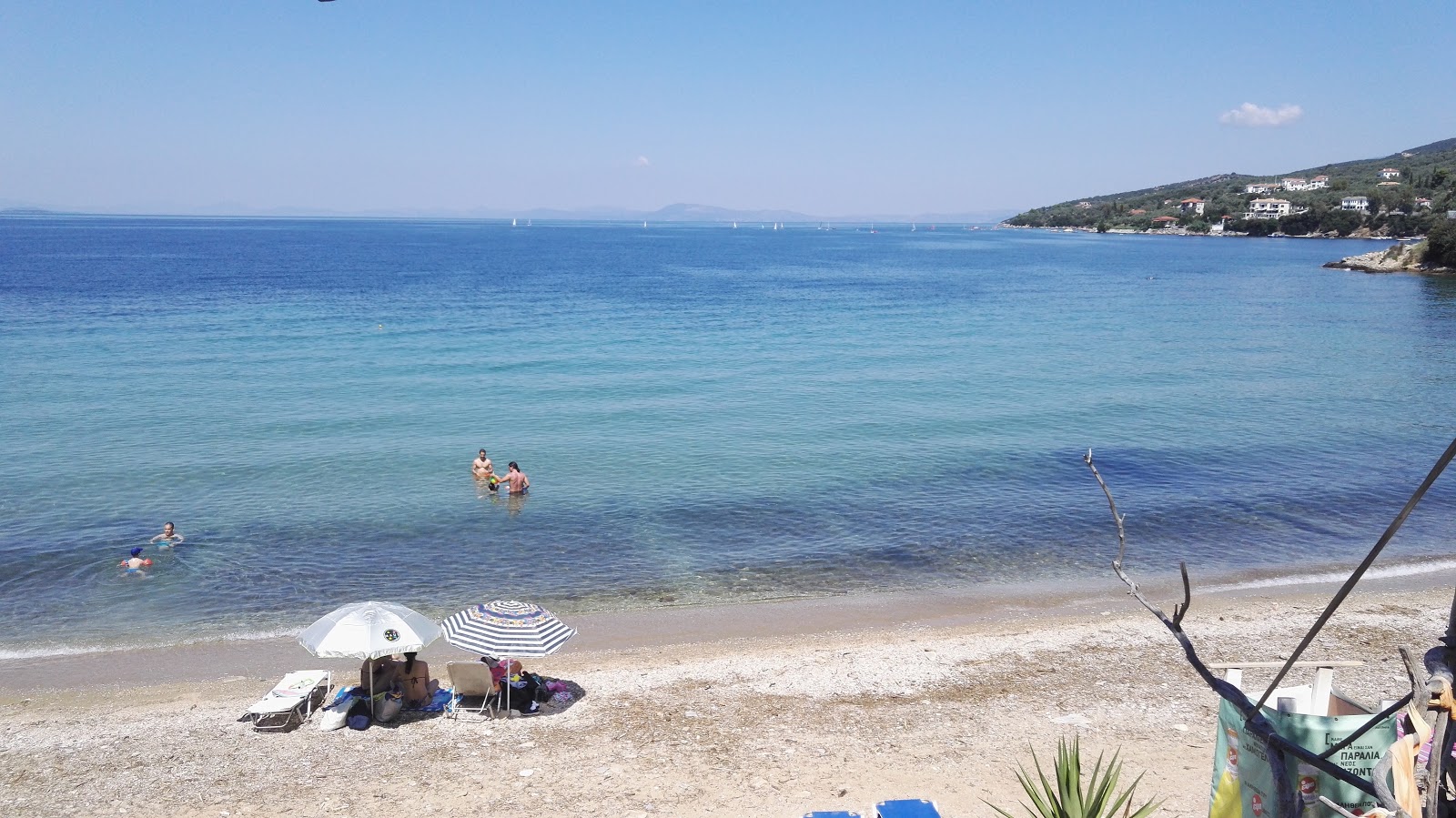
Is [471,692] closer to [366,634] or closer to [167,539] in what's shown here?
[366,634]

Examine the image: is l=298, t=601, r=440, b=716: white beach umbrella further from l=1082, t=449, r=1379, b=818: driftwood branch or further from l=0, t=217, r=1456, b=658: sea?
l=1082, t=449, r=1379, b=818: driftwood branch

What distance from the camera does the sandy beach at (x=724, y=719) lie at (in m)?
9.87

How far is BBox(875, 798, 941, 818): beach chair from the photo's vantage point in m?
8.83

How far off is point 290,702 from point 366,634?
1.17 m

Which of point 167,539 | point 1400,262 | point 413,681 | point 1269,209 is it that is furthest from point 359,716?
point 1269,209

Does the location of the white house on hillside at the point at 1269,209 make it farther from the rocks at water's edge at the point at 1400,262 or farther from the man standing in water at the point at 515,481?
the man standing in water at the point at 515,481

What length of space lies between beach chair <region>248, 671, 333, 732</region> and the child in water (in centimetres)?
640

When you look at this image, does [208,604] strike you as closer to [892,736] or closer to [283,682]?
[283,682]

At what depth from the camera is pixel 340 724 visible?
447 inches

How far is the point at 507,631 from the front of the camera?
38.7 feet

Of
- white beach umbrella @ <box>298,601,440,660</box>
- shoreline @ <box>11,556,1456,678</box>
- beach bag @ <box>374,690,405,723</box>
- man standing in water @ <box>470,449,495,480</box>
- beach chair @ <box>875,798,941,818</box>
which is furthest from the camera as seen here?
man standing in water @ <box>470,449,495,480</box>

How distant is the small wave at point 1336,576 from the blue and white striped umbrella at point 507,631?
35.8ft

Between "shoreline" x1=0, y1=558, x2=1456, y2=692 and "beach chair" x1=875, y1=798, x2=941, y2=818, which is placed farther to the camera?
"shoreline" x1=0, y1=558, x2=1456, y2=692

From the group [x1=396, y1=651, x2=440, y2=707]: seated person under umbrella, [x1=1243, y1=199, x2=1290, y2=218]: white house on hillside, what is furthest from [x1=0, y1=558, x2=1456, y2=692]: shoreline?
[x1=1243, y1=199, x2=1290, y2=218]: white house on hillside
